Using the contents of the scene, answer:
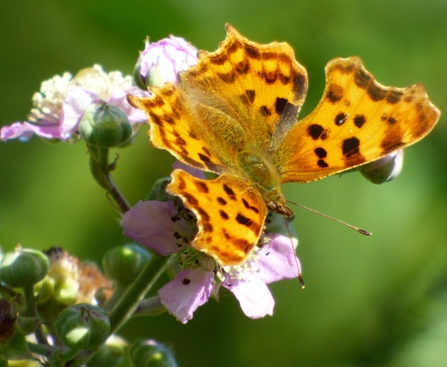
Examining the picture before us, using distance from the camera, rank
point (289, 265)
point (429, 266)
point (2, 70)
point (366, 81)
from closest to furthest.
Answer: point (366, 81) → point (289, 265) → point (429, 266) → point (2, 70)

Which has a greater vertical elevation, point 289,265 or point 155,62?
point 155,62

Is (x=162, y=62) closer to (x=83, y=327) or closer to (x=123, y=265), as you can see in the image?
(x=123, y=265)

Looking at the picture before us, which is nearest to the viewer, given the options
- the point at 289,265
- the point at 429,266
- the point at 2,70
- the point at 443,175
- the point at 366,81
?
the point at 366,81

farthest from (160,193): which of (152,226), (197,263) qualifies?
(197,263)

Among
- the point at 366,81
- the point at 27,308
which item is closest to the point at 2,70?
the point at 27,308

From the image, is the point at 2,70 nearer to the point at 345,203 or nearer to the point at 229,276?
the point at 345,203

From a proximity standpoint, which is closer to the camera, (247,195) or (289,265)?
(247,195)

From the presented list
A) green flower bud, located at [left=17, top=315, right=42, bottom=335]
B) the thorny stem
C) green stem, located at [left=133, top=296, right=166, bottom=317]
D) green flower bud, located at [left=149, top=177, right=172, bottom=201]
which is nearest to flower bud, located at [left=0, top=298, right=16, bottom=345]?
green flower bud, located at [left=17, top=315, right=42, bottom=335]
